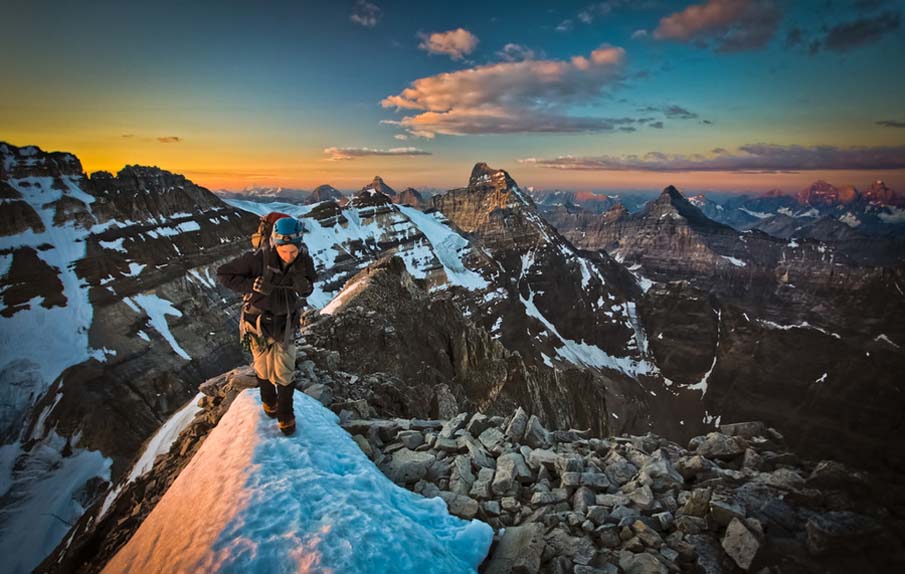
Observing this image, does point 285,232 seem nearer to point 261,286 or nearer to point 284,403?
point 261,286

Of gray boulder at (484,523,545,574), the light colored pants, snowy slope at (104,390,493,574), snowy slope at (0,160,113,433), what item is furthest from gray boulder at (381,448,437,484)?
snowy slope at (0,160,113,433)

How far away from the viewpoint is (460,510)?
250 inches

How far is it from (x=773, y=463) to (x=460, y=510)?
580 cm

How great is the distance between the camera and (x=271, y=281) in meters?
7.05

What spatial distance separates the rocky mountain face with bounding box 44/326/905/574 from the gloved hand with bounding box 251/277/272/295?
3.38m

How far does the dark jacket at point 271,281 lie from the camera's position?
7.04 m

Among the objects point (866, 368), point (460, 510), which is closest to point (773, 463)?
point (460, 510)

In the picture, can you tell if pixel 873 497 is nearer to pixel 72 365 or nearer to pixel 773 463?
pixel 773 463

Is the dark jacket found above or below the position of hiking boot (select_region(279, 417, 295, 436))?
above

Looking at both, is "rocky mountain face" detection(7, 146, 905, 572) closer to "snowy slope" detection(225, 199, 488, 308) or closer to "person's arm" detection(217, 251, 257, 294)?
"snowy slope" detection(225, 199, 488, 308)

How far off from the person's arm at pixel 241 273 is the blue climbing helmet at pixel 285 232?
1.98 feet

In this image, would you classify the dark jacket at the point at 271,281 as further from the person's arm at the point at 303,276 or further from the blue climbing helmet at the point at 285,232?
the blue climbing helmet at the point at 285,232

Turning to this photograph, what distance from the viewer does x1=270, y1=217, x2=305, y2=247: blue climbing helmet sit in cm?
681

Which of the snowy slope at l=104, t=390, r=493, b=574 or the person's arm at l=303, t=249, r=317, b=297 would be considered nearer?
the snowy slope at l=104, t=390, r=493, b=574
